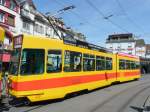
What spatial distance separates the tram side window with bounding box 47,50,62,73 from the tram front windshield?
1.32 meters

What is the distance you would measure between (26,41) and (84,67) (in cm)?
464

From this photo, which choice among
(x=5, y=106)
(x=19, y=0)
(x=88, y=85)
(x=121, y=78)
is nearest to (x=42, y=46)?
(x=5, y=106)

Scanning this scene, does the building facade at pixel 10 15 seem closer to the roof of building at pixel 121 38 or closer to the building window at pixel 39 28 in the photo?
the building window at pixel 39 28

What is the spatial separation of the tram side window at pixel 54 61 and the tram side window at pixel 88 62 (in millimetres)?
2766

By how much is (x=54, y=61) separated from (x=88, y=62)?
3785 mm

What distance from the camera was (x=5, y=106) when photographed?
12078 millimetres

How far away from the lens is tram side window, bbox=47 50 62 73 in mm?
→ 13232

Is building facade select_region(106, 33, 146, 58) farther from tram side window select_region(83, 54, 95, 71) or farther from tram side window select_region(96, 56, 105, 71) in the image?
tram side window select_region(83, 54, 95, 71)

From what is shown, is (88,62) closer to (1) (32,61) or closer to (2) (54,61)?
(2) (54,61)

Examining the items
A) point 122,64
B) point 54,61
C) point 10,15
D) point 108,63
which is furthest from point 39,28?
point 54,61

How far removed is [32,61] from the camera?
12562 millimetres

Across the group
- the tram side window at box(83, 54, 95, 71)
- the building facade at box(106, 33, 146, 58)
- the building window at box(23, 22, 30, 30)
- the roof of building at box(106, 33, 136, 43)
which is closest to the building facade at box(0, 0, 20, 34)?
the building window at box(23, 22, 30, 30)

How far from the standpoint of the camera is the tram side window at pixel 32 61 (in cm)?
1237

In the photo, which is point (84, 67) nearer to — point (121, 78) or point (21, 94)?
point (21, 94)
